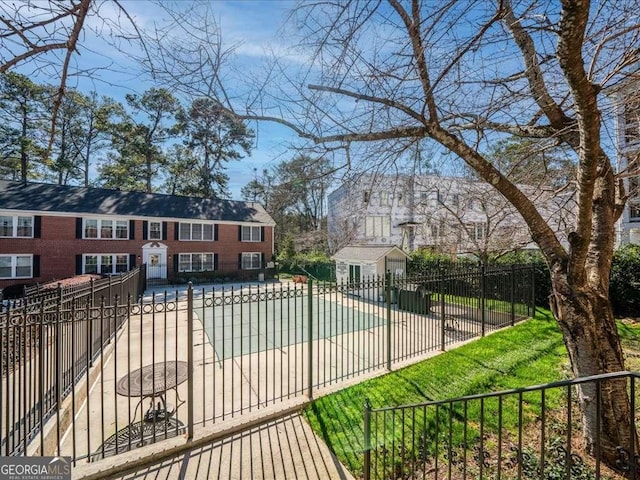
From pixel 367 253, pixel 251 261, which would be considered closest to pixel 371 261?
pixel 367 253

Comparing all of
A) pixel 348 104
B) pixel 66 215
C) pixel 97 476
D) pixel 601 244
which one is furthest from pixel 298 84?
pixel 66 215

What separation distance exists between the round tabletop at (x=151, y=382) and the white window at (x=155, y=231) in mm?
19694

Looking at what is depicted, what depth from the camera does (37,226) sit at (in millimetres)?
17875

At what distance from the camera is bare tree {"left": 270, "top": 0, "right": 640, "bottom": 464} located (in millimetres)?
2906

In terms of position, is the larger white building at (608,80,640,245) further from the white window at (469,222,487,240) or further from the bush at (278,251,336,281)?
the bush at (278,251,336,281)

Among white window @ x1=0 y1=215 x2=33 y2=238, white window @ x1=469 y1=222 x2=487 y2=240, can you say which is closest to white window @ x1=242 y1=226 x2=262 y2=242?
white window @ x1=0 y1=215 x2=33 y2=238

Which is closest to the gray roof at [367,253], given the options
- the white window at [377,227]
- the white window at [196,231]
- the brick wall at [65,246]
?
the white window at [377,227]

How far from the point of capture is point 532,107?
4070 millimetres

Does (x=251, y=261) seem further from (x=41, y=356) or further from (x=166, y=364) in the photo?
(x=41, y=356)

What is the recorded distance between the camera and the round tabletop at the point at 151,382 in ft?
12.2

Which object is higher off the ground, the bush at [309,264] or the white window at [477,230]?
the white window at [477,230]

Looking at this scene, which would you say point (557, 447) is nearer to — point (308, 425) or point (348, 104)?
point (308, 425)

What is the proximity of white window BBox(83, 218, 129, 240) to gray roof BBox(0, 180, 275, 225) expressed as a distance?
0.58 metres

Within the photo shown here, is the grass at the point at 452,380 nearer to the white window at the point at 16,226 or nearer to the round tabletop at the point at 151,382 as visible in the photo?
the round tabletop at the point at 151,382
